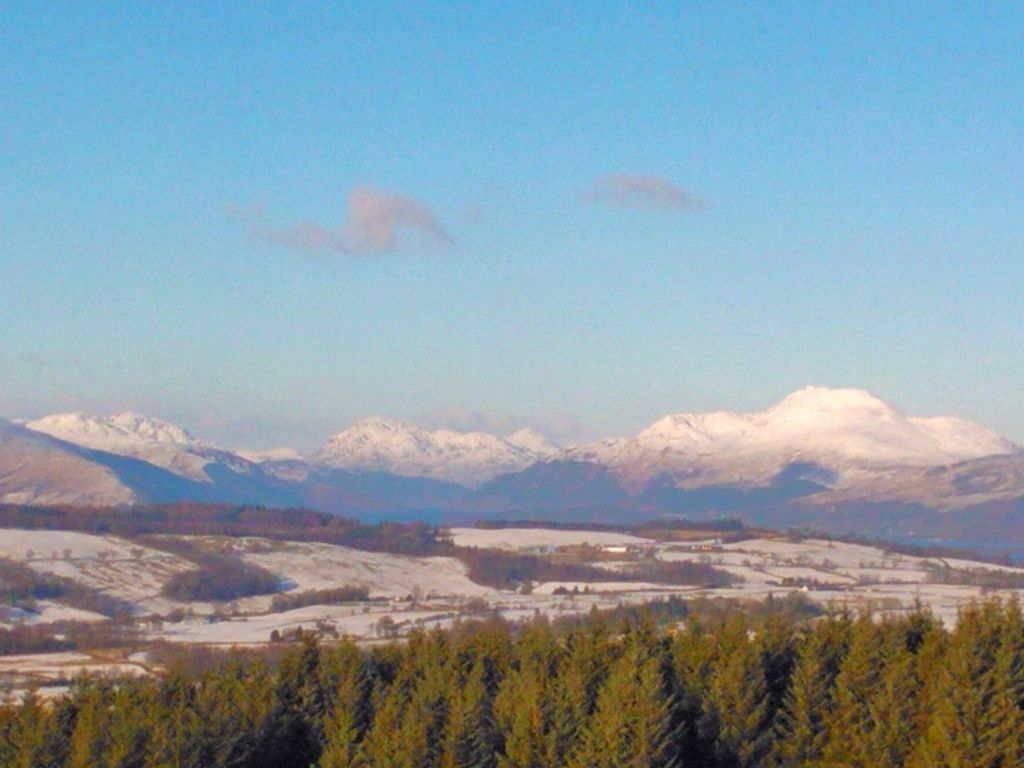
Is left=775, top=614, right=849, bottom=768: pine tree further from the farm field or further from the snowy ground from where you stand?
the snowy ground

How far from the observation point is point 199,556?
357 feet

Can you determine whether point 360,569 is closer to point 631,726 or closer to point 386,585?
point 386,585

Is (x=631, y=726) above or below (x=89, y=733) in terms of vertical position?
above

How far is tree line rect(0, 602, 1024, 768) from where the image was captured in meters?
28.4

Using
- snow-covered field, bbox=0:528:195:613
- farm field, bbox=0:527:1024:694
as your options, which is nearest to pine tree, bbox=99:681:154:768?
farm field, bbox=0:527:1024:694

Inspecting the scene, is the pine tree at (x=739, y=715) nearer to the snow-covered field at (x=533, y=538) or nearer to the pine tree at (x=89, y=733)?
the pine tree at (x=89, y=733)

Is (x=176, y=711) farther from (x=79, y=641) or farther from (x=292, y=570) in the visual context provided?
(x=292, y=570)

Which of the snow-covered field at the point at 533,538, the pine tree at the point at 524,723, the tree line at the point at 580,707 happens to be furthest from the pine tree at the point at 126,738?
the snow-covered field at the point at 533,538

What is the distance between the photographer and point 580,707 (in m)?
31.3

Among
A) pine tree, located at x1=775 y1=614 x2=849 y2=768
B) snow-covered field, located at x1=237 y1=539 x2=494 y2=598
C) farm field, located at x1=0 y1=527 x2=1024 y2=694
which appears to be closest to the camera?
pine tree, located at x1=775 y1=614 x2=849 y2=768

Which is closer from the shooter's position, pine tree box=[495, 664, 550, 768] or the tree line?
the tree line

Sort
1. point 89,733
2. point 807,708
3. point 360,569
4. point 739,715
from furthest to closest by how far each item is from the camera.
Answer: point 360,569, point 807,708, point 739,715, point 89,733

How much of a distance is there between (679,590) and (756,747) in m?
66.2

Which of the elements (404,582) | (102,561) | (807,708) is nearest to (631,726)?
(807,708)
